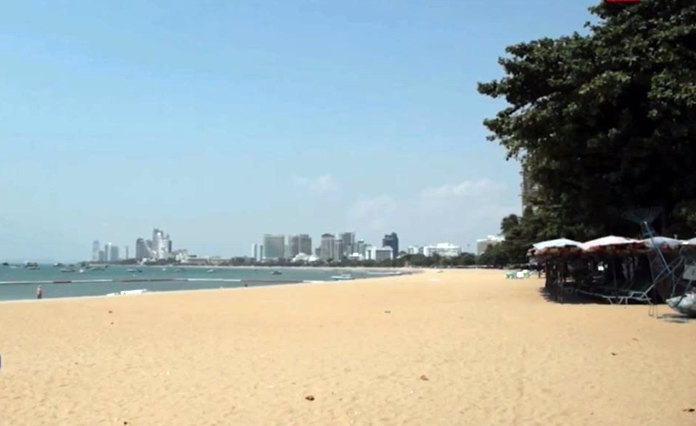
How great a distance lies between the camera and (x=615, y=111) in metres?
18.8

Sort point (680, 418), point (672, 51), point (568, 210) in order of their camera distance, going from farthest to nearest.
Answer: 1. point (568, 210)
2. point (672, 51)
3. point (680, 418)

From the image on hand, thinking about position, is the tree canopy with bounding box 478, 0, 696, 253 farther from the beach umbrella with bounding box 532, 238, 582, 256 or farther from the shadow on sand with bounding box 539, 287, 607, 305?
the shadow on sand with bounding box 539, 287, 607, 305

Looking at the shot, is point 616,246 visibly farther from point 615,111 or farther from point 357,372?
point 357,372

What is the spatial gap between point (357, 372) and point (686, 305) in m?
9.16

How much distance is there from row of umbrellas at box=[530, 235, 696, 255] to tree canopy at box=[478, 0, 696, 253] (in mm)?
1143

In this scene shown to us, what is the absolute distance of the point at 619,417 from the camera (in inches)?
229

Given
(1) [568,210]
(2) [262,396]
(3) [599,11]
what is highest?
(3) [599,11]

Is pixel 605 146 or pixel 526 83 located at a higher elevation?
pixel 526 83

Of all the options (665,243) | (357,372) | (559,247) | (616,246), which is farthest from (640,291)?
(357,372)

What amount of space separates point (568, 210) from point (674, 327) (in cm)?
1246

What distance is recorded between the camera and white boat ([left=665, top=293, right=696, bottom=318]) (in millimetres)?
13969

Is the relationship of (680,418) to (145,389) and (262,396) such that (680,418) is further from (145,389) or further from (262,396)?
(145,389)

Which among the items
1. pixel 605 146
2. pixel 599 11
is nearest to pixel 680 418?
pixel 605 146

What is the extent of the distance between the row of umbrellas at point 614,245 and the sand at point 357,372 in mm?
2593
